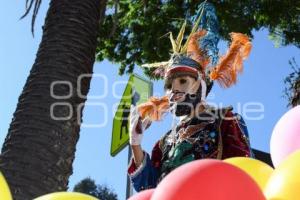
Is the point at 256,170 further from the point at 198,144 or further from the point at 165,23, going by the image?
the point at 165,23

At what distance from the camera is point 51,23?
4.77 metres

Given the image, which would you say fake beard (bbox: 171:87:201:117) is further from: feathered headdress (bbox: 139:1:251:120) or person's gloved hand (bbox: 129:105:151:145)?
person's gloved hand (bbox: 129:105:151:145)

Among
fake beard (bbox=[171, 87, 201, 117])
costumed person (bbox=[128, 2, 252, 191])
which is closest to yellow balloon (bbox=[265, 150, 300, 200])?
costumed person (bbox=[128, 2, 252, 191])

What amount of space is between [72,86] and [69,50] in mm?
318

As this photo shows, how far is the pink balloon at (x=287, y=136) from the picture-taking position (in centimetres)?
259

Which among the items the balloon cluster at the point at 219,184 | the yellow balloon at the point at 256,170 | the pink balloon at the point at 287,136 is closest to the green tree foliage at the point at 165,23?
the pink balloon at the point at 287,136

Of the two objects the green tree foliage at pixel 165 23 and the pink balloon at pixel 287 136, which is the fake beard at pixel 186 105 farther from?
the green tree foliage at pixel 165 23

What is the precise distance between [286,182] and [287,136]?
74cm

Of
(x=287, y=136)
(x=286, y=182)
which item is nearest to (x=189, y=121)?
(x=287, y=136)

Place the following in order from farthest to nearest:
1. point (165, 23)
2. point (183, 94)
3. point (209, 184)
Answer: point (165, 23), point (183, 94), point (209, 184)

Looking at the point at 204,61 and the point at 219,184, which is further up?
the point at 204,61

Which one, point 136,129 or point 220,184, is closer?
point 220,184

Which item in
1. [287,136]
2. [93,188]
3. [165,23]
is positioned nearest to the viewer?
[287,136]

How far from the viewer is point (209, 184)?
172cm
